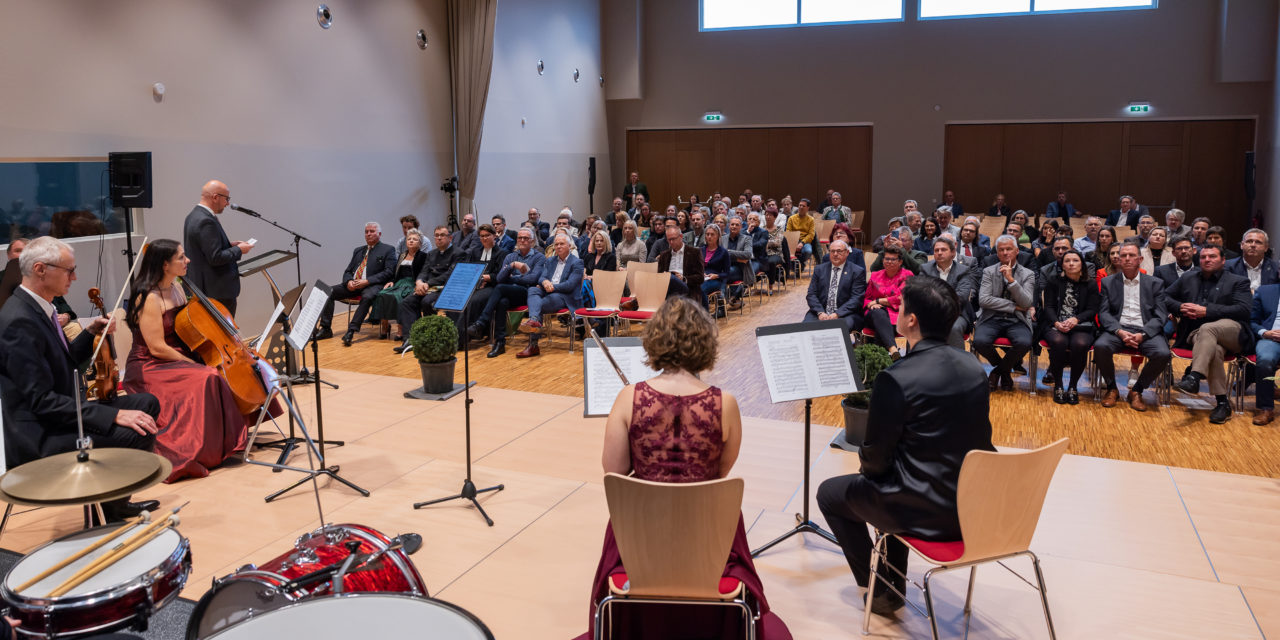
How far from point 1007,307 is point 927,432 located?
159 inches

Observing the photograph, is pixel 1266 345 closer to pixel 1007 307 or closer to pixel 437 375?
pixel 1007 307

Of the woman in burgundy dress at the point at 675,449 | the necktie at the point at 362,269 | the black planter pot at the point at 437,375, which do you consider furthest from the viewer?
the necktie at the point at 362,269

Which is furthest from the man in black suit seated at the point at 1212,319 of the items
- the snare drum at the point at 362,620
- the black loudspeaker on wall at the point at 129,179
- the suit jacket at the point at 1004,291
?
the black loudspeaker on wall at the point at 129,179

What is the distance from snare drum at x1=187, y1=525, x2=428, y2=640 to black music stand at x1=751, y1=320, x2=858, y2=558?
1.65 metres

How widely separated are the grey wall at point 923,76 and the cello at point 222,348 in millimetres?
13269

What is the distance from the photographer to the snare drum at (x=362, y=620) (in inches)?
69.4

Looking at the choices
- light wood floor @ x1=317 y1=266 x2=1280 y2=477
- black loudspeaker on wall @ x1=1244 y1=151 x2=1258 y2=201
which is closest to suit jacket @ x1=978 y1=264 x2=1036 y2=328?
light wood floor @ x1=317 y1=266 x2=1280 y2=477

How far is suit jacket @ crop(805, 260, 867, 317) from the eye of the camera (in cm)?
692

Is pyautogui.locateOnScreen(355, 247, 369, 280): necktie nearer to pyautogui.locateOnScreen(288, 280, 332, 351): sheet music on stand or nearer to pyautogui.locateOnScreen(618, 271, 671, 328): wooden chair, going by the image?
pyautogui.locateOnScreen(618, 271, 671, 328): wooden chair

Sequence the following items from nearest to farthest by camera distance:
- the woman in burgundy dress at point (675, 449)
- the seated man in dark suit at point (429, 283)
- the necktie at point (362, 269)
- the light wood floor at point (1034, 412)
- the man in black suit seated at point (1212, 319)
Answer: the woman in burgundy dress at point (675, 449)
the light wood floor at point (1034, 412)
the man in black suit seated at point (1212, 319)
the seated man in dark suit at point (429, 283)
the necktie at point (362, 269)

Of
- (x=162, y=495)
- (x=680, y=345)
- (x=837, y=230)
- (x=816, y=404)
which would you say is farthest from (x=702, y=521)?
(x=837, y=230)

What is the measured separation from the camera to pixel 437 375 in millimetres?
6449

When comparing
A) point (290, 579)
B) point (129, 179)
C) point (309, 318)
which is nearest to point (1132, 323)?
point (309, 318)

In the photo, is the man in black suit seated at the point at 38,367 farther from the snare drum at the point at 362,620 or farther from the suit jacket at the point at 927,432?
the suit jacket at the point at 927,432
